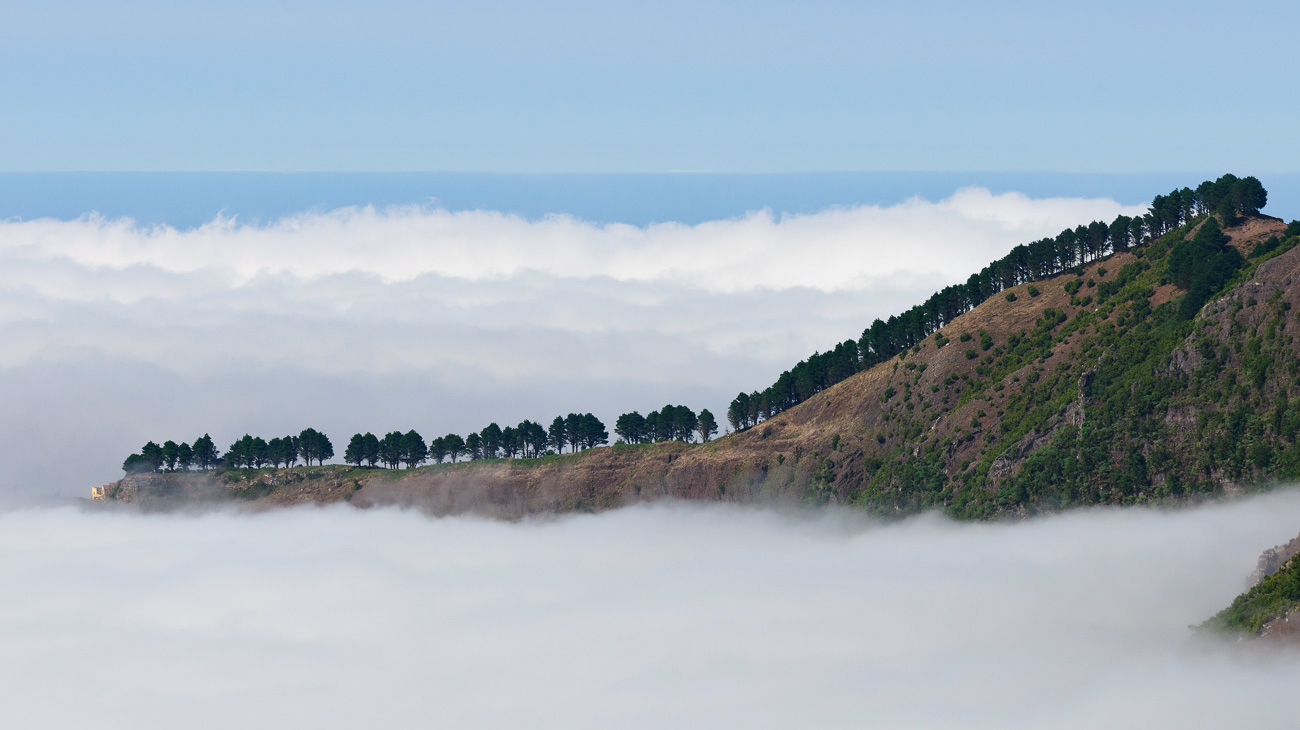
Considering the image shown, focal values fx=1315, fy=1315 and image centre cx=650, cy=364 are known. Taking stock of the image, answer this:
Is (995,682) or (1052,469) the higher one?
(1052,469)

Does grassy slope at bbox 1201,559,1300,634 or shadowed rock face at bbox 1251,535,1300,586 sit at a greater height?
shadowed rock face at bbox 1251,535,1300,586

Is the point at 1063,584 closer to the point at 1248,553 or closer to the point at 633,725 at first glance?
the point at 1248,553

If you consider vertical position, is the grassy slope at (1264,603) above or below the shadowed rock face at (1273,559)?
below

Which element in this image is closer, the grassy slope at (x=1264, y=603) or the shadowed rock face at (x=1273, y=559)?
the grassy slope at (x=1264, y=603)

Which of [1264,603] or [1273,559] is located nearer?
[1264,603]

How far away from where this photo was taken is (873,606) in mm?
187500

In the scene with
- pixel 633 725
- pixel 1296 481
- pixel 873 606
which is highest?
pixel 1296 481

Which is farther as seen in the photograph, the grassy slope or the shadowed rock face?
the shadowed rock face

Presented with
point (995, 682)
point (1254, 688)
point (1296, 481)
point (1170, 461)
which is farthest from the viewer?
point (1170, 461)

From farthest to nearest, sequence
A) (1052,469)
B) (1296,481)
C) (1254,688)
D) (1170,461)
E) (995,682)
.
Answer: (1052,469), (1170,461), (1296,481), (995,682), (1254,688)

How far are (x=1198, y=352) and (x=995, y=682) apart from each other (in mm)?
60454

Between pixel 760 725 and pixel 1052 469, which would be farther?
pixel 1052 469

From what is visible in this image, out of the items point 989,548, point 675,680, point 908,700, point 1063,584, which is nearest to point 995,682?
point 908,700

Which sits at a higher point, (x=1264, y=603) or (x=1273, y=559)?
(x=1273, y=559)
